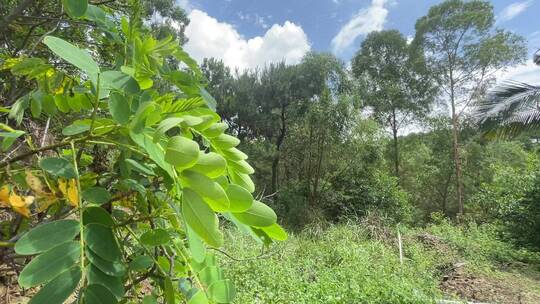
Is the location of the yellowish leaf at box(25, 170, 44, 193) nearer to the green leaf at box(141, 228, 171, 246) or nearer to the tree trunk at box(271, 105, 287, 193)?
the green leaf at box(141, 228, 171, 246)

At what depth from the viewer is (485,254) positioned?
17.8 feet

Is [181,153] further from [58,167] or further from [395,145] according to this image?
[395,145]

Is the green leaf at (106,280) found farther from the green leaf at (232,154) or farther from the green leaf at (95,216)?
the green leaf at (232,154)

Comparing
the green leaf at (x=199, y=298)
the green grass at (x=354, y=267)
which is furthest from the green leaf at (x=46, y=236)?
the green grass at (x=354, y=267)

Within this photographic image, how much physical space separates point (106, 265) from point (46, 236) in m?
0.05

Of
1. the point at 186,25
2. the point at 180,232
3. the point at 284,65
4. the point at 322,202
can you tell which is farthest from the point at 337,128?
the point at 180,232

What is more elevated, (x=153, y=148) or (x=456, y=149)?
(x=456, y=149)

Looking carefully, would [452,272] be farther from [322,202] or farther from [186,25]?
[186,25]

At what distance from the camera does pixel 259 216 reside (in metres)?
0.30

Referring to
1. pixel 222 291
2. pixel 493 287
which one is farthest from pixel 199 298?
pixel 493 287

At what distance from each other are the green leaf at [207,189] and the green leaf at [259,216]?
51 millimetres

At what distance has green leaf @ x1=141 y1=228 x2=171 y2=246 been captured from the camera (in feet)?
1.11

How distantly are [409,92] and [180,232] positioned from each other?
43.5 feet

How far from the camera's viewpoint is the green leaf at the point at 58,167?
30cm
